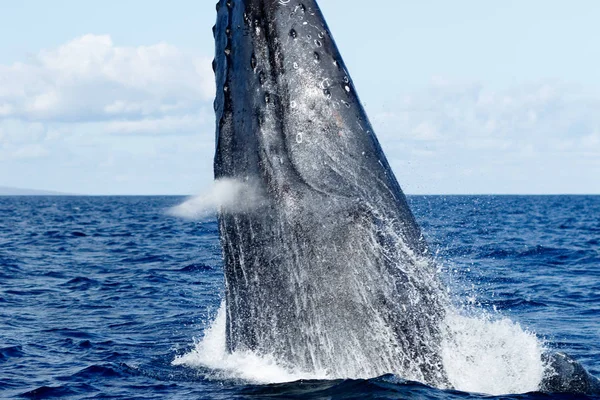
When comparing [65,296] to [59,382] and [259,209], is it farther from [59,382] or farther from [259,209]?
[259,209]

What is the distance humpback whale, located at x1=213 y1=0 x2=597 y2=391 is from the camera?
6.75 m

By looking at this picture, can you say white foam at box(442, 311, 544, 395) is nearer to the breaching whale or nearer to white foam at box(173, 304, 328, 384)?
the breaching whale

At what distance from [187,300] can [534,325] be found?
20.8 feet

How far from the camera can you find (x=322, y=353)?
6.81 metres

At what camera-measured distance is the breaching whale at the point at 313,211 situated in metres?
6.75

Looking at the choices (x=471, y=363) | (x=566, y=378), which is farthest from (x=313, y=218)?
(x=566, y=378)

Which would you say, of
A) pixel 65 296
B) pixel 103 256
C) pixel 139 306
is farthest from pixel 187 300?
pixel 103 256

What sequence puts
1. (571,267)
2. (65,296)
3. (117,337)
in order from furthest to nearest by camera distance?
(571,267)
(65,296)
(117,337)

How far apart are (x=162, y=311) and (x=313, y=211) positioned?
8.60 meters

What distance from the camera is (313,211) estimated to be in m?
6.74

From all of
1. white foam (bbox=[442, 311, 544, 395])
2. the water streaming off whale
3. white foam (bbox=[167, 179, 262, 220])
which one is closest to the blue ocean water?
white foam (bbox=[442, 311, 544, 395])

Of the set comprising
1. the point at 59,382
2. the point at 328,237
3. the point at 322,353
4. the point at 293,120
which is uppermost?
the point at 293,120

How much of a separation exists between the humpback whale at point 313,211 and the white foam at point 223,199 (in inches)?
0.8

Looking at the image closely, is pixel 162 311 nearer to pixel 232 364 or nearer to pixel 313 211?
pixel 232 364
